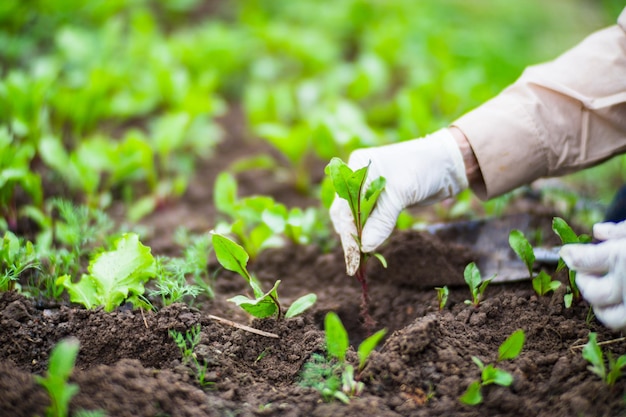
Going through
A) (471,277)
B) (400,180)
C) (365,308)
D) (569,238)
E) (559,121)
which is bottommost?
(365,308)

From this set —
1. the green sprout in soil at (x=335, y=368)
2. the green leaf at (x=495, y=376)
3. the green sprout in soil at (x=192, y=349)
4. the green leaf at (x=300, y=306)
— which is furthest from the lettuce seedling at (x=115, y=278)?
the green leaf at (x=495, y=376)

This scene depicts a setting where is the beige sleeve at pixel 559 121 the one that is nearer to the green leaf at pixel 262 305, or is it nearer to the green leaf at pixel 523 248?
the green leaf at pixel 523 248

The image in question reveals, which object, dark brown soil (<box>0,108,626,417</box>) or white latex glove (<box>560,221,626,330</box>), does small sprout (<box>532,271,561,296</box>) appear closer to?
dark brown soil (<box>0,108,626,417</box>)

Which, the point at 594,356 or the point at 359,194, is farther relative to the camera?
the point at 359,194

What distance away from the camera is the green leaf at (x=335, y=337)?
150 centimetres

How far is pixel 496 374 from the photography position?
1525 millimetres

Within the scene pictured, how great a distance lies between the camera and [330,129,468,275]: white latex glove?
6.11 ft

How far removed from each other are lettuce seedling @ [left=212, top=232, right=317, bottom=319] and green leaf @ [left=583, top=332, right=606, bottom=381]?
74 cm

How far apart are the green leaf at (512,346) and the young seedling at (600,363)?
169 mm

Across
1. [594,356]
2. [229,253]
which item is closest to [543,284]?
[594,356]

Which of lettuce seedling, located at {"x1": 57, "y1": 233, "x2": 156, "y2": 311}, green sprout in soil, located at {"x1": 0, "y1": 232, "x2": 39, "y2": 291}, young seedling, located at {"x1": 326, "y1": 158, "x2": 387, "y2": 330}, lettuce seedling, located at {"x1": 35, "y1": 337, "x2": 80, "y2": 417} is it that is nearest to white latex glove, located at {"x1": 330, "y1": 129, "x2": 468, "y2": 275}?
young seedling, located at {"x1": 326, "y1": 158, "x2": 387, "y2": 330}

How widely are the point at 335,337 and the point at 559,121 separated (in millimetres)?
1107

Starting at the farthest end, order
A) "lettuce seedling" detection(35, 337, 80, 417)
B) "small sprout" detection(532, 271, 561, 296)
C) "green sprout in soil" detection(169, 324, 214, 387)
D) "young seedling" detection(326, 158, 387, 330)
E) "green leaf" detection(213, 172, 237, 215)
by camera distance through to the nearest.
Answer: "green leaf" detection(213, 172, 237, 215) < "small sprout" detection(532, 271, 561, 296) < "young seedling" detection(326, 158, 387, 330) < "green sprout in soil" detection(169, 324, 214, 387) < "lettuce seedling" detection(35, 337, 80, 417)

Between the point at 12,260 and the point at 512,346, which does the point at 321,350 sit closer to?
the point at 512,346
